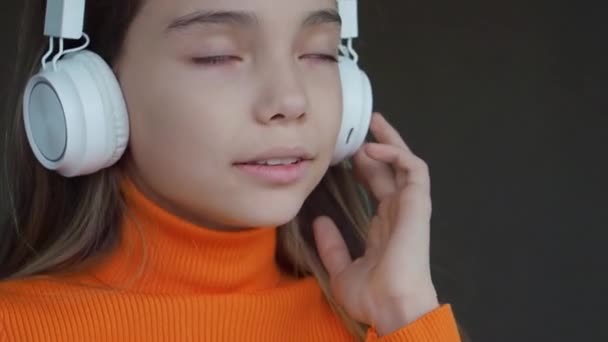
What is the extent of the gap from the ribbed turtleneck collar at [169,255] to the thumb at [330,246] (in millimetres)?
150

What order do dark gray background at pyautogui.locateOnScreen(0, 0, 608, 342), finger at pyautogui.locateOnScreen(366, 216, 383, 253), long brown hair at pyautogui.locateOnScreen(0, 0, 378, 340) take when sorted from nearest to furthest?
long brown hair at pyautogui.locateOnScreen(0, 0, 378, 340) → finger at pyautogui.locateOnScreen(366, 216, 383, 253) → dark gray background at pyautogui.locateOnScreen(0, 0, 608, 342)

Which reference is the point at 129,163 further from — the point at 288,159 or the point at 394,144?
the point at 394,144

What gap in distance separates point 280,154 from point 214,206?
0.33 feet

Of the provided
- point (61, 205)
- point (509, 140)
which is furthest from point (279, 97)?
point (509, 140)

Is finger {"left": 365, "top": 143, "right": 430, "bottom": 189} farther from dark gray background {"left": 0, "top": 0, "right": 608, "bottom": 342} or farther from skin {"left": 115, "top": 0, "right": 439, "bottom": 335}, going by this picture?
dark gray background {"left": 0, "top": 0, "right": 608, "bottom": 342}

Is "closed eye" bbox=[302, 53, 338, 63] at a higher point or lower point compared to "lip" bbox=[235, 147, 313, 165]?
higher

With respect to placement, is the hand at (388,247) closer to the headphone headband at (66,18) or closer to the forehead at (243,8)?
the forehead at (243,8)

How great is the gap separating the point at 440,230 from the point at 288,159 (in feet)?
3.79

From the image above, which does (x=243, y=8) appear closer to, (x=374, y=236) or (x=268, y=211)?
(x=268, y=211)

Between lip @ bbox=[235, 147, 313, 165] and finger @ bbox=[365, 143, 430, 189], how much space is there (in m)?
0.23

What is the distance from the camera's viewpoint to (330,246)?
1.43 meters

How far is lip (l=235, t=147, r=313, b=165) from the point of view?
3.85 ft

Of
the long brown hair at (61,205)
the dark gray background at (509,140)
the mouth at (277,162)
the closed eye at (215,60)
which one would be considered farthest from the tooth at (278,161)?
the dark gray background at (509,140)

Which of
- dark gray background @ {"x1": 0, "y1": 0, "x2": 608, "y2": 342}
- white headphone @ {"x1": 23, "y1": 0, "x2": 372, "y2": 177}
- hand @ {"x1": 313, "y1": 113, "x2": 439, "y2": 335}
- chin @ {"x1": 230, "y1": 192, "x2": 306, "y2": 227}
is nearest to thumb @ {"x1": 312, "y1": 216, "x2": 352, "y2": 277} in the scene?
hand @ {"x1": 313, "y1": 113, "x2": 439, "y2": 335}
